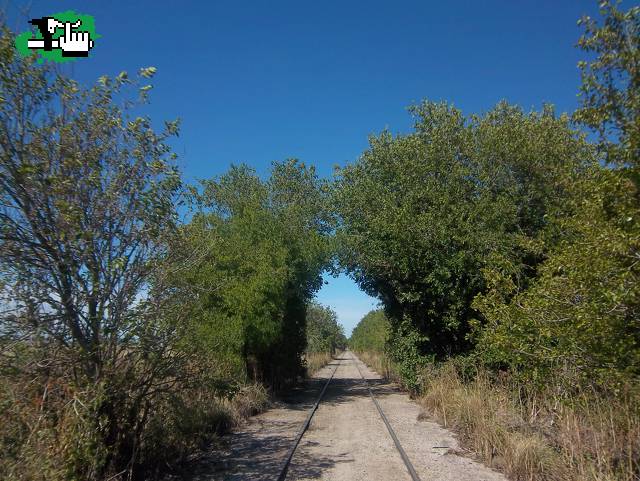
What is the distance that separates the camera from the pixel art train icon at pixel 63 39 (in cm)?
610

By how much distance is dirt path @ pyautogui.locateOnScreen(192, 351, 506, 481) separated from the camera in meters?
8.57

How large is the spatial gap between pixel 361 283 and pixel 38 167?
741 inches

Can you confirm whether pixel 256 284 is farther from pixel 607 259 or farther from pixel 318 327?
pixel 318 327

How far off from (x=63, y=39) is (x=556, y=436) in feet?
31.9

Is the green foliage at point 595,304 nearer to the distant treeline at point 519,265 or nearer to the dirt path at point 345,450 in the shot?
the distant treeline at point 519,265

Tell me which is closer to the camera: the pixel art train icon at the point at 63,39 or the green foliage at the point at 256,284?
the pixel art train icon at the point at 63,39

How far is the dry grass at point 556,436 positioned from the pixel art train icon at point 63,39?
325 inches

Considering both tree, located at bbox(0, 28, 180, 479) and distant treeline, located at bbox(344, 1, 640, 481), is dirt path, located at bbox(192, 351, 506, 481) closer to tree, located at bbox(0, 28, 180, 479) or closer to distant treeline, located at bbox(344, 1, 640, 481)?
distant treeline, located at bbox(344, 1, 640, 481)

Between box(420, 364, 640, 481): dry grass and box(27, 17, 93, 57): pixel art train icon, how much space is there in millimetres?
8244

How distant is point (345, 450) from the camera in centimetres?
1057

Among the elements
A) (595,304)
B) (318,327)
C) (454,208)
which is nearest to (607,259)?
(595,304)

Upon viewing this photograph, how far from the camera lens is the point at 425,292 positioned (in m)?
18.7

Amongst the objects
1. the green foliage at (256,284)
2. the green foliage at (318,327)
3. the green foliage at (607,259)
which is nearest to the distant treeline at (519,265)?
the green foliage at (607,259)

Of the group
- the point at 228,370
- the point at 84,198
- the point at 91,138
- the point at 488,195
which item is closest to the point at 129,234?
the point at 84,198
